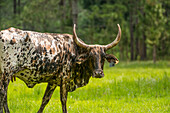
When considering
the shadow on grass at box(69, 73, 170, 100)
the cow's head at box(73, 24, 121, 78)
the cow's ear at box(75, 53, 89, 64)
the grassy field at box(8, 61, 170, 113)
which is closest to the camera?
the cow's head at box(73, 24, 121, 78)

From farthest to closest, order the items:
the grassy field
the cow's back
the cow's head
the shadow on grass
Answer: the shadow on grass
the grassy field
the cow's head
the cow's back

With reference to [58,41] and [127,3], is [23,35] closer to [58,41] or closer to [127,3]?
[58,41]

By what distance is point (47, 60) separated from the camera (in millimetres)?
5207

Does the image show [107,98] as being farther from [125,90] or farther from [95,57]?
[95,57]

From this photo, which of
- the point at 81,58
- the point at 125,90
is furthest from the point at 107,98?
the point at 81,58

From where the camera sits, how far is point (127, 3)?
3181cm

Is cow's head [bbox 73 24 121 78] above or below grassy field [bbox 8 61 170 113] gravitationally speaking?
above

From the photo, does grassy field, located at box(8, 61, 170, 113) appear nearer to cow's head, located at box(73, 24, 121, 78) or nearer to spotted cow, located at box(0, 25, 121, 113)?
spotted cow, located at box(0, 25, 121, 113)

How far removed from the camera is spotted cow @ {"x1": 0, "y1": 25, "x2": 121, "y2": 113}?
4887 millimetres

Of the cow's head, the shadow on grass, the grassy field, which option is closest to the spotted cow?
the cow's head

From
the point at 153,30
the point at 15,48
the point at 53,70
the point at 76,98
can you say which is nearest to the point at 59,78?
the point at 53,70

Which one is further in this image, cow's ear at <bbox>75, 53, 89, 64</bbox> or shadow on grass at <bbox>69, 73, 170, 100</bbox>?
shadow on grass at <bbox>69, 73, 170, 100</bbox>

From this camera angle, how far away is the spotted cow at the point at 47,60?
16.0ft

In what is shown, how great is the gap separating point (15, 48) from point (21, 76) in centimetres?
59
